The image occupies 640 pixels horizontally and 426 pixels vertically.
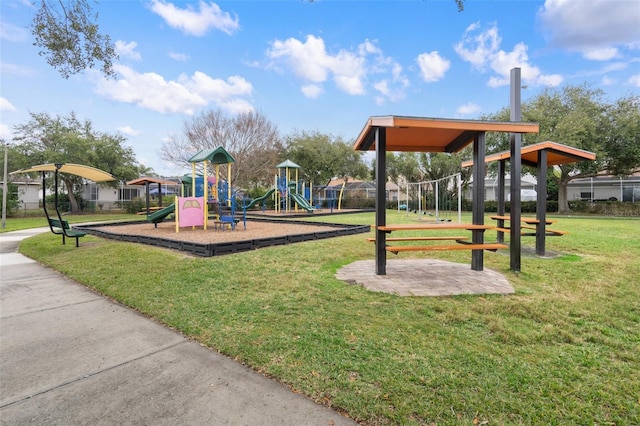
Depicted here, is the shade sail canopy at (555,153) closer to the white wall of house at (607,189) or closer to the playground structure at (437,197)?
the playground structure at (437,197)

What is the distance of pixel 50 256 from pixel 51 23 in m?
4.75

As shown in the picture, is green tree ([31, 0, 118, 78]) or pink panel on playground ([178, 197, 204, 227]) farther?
pink panel on playground ([178, 197, 204, 227])

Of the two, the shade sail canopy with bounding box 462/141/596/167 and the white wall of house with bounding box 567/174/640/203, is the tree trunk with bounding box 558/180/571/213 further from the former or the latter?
the shade sail canopy with bounding box 462/141/596/167

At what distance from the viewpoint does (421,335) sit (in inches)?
114

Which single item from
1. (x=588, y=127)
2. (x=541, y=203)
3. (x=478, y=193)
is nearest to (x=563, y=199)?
(x=588, y=127)

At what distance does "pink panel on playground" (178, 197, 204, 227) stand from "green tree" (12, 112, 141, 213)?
17.0m

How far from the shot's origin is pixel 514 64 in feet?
18.2

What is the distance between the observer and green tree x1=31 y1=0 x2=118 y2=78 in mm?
5180

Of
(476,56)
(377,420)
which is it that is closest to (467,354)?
(377,420)

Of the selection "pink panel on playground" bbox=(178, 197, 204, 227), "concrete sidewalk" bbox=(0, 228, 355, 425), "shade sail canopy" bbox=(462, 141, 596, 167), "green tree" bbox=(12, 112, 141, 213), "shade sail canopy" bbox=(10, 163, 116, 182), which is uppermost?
"green tree" bbox=(12, 112, 141, 213)

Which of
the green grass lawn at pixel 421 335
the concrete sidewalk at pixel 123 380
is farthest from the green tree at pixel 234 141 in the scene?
the concrete sidewalk at pixel 123 380

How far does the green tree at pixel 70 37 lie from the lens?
17.0 ft

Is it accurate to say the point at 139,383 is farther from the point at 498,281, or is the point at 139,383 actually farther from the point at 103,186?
the point at 103,186

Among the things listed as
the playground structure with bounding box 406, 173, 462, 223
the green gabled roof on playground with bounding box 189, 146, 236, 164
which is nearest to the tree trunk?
the playground structure with bounding box 406, 173, 462, 223
